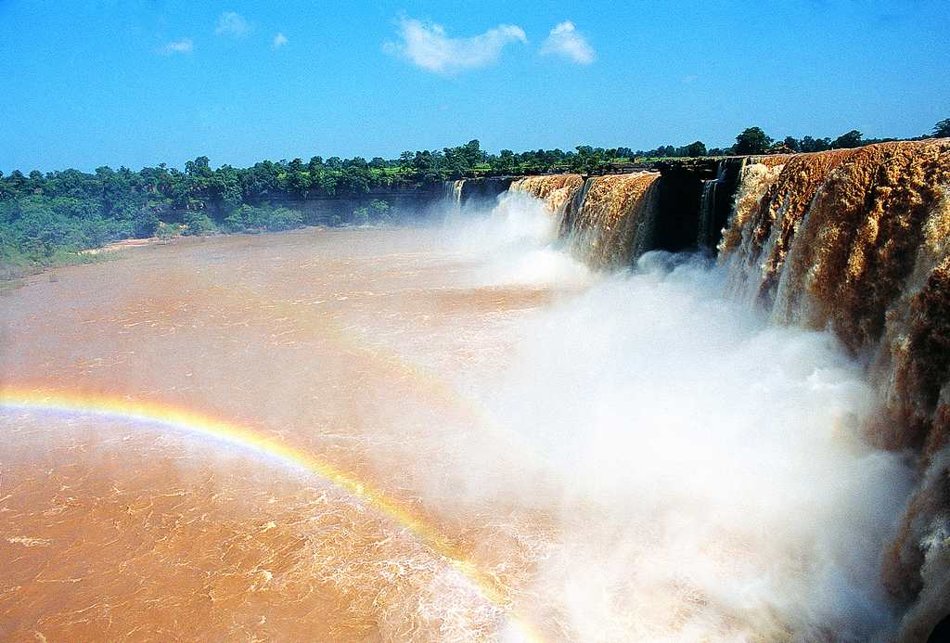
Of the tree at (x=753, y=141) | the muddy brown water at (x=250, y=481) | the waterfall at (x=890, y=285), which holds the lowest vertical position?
the muddy brown water at (x=250, y=481)

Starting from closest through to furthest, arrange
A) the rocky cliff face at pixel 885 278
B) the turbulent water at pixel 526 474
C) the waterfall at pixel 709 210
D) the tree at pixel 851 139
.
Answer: the rocky cliff face at pixel 885 278
the turbulent water at pixel 526 474
the waterfall at pixel 709 210
the tree at pixel 851 139

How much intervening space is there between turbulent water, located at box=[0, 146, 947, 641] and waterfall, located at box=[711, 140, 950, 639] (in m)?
0.04

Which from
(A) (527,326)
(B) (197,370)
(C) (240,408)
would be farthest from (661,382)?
(B) (197,370)

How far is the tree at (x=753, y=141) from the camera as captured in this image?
26.2 metres

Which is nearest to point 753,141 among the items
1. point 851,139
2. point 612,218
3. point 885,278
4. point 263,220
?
point 851,139

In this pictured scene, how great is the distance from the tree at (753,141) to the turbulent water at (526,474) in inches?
608

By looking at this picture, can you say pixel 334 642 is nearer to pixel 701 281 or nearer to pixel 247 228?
pixel 701 281

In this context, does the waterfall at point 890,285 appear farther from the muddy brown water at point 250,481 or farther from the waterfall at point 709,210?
the muddy brown water at point 250,481

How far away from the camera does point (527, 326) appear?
14.2m

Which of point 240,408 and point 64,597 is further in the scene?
point 240,408

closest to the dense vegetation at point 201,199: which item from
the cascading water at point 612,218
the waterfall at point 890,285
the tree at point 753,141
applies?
the tree at point 753,141

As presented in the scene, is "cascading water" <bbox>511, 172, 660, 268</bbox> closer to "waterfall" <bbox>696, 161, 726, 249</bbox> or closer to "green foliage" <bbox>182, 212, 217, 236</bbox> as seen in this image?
"waterfall" <bbox>696, 161, 726, 249</bbox>

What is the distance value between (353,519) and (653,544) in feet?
11.1

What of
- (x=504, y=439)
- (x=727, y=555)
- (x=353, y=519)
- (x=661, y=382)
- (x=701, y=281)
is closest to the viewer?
(x=727, y=555)
